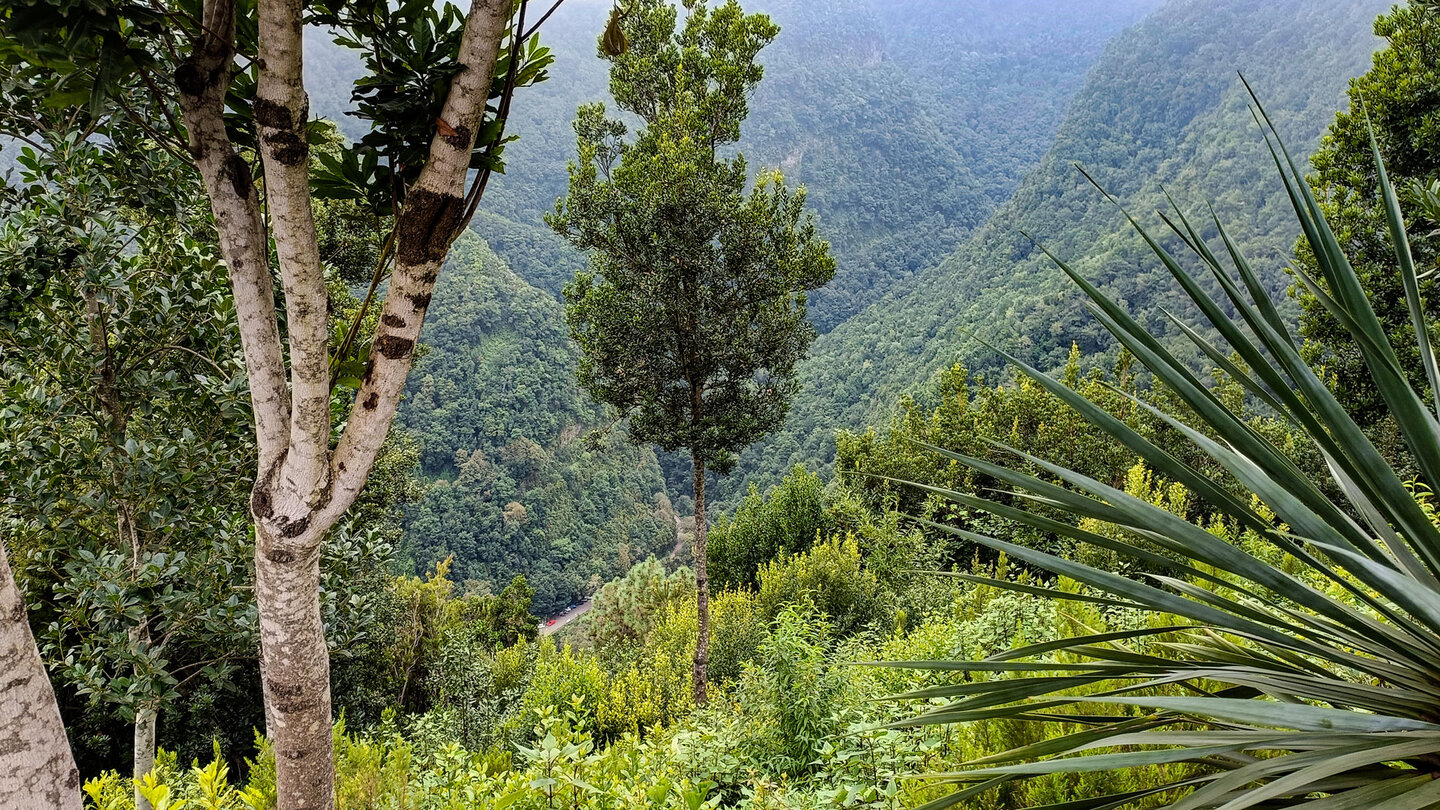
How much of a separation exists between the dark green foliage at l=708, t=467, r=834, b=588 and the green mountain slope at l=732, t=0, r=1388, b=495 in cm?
2502

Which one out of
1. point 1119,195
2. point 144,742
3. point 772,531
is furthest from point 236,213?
point 1119,195

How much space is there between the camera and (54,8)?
1245 millimetres

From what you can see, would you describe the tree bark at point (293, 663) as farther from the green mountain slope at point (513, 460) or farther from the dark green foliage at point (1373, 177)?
the green mountain slope at point (513, 460)

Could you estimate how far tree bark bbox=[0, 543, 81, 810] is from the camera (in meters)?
1.25

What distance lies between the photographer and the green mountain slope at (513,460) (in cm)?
3931

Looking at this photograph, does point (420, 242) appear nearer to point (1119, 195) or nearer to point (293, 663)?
point (293, 663)

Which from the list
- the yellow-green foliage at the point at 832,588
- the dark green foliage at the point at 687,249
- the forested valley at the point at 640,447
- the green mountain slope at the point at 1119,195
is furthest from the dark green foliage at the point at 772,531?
the green mountain slope at the point at 1119,195

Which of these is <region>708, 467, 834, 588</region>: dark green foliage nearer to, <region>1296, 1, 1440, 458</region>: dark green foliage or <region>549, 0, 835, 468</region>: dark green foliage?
<region>549, 0, 835, 468</region>: dark green foliage

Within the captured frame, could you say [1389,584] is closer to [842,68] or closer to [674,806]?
[674,806]

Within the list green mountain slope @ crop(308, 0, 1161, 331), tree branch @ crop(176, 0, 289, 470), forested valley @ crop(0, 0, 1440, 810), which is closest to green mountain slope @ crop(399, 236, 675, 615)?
green mountain slope @ crop(308, 0, 1161, 331)

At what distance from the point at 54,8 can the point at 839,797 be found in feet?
8.51

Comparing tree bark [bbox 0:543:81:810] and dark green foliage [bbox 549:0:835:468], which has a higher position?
dark green foliage [bbox 549:0:835:468]

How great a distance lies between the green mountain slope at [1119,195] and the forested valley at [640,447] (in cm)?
2837

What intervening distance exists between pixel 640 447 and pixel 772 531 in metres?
4.19
